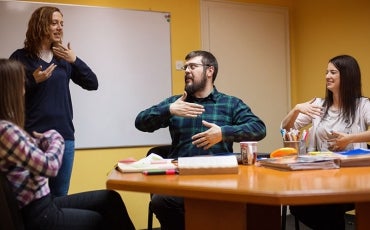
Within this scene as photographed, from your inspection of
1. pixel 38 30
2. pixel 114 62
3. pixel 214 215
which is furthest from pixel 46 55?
pixel 214 215

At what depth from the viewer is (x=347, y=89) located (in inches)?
99.0

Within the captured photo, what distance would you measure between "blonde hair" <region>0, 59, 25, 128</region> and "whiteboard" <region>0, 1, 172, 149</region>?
1862 millimetres

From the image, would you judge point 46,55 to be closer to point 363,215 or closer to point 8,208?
point 8,208

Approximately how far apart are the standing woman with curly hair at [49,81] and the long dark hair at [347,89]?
5.25 ft

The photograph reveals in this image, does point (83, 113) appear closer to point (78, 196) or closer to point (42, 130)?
point (42, 130)

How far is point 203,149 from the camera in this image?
7.11 ft

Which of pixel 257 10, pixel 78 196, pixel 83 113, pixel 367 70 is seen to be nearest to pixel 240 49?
pixel 257 10

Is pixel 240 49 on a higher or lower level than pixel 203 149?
higher

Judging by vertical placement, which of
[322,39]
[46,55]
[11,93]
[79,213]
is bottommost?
[79,213]

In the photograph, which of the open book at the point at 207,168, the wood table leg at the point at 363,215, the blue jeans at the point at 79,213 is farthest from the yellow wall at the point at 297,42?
the wood table leg at the point at 363,215

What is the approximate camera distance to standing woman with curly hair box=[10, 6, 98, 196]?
2.18 m

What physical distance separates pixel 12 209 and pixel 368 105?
208cm

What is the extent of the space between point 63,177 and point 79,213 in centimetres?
74

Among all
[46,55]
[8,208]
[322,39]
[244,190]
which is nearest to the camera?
[244,190]
